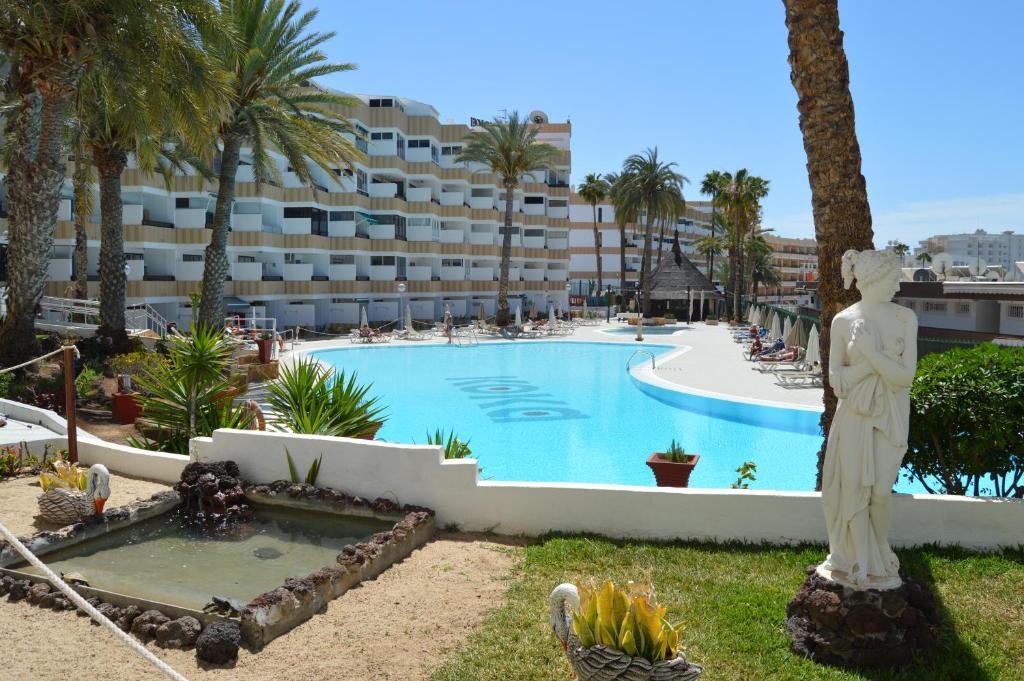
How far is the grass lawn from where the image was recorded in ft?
16.2

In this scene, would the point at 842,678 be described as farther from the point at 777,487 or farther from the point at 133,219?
the point at 133,219

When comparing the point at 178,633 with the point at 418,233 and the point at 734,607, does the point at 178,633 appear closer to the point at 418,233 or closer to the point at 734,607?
the point at 734,607

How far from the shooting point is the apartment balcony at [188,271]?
3422 cm

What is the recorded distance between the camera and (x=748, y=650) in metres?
5.16

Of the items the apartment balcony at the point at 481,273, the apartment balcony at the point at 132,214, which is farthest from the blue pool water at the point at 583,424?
the apartment balcony at the point at 481,273

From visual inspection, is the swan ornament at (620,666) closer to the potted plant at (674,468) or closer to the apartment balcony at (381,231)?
the potted plant at (674,468)

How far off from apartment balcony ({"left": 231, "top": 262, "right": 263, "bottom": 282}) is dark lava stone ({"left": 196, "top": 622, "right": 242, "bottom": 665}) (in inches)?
1308

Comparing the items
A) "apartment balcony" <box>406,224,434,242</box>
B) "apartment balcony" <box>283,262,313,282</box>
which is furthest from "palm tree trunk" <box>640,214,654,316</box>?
"apartment balcony" <box>283,262,313,282</box>

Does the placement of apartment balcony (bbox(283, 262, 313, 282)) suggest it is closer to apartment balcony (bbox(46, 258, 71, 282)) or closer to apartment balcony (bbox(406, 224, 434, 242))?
apartment balcony (bbox(406, 224, 434, 242))

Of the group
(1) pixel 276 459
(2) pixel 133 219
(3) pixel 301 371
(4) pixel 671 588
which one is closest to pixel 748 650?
(4) pixel 671 588

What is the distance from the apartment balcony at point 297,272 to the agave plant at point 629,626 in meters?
36.4

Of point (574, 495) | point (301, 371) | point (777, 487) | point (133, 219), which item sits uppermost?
point (133, 219)

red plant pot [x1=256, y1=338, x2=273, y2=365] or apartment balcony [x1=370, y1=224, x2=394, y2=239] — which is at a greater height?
apartment balcony [x1=370, y1=224, x2=394, y2=239]

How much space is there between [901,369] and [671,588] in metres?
2.60
